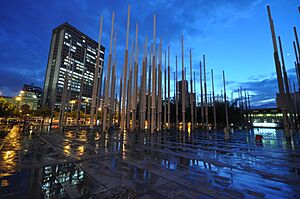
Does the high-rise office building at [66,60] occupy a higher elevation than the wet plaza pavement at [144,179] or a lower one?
higher

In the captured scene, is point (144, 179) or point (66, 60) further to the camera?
point (66, 60)

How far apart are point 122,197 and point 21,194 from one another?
8.23ft

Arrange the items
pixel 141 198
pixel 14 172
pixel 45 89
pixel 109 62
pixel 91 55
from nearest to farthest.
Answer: pixel 141 198 < pixel 14 172 < pixel 109 62 < pixel 91 55 < pixel 45 89

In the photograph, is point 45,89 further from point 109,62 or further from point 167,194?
point 167,194

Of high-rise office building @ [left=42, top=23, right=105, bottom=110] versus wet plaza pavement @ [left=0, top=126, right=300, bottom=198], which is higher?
high-rise office building @ [left=42, top=23, right=105, bottom=110]

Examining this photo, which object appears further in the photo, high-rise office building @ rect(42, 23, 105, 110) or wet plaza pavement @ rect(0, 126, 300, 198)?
high-rise office building @ rect(42, 23, 105, 110)

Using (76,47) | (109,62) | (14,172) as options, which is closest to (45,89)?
(76,47)

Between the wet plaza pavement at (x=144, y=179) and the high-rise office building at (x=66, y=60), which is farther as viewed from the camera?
the high-rise office building at (x=66, y=60)

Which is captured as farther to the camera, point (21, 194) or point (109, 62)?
point (109, 62)

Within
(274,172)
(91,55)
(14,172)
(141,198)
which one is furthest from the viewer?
(91,55)

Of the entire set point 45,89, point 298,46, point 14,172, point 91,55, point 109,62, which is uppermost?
point 91,55

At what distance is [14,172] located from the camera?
516cm

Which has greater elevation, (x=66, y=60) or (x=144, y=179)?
(x=66, y=60)

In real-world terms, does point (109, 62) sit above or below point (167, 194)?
above
